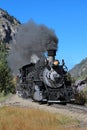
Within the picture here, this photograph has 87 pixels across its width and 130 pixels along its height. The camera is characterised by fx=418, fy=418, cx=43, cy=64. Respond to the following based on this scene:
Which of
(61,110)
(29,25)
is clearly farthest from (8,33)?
(61,110)

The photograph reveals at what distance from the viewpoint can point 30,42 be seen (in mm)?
40312

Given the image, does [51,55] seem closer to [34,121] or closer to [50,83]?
[50,83]

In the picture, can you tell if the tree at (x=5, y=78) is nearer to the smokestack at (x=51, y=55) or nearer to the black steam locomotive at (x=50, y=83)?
the black steam locomotive at (x=50, y=83)

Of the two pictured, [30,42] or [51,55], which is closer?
[51,55]

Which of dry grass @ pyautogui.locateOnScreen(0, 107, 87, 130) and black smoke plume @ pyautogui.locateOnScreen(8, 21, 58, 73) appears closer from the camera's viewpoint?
dry grass @ pyautogui.locateOnScreen(0, 107, 87, 130)

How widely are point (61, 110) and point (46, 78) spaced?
601 cm

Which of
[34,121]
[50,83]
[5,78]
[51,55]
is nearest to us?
[34,121]

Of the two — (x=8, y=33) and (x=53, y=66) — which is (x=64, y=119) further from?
(x=8, y=33)

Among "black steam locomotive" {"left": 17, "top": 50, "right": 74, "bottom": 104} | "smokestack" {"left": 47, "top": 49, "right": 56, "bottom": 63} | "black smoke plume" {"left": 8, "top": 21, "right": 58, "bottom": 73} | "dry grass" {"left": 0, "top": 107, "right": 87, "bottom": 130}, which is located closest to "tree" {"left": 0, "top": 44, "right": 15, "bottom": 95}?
"black smoke plume" {"left": 8, "top": 21, "right": 58, "bottom": 73}

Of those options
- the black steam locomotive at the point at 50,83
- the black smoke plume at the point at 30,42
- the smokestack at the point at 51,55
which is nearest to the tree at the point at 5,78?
the black smoke plume at the point at 30,42

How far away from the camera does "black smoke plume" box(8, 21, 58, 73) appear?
37938mm

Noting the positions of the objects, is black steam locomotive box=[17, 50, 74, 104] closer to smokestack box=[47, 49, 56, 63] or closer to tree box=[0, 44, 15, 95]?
smokestack box=[47, 49, 56, 63]

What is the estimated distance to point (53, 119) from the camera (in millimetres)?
20859

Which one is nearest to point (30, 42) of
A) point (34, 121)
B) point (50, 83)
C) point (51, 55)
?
point (51, 55)
